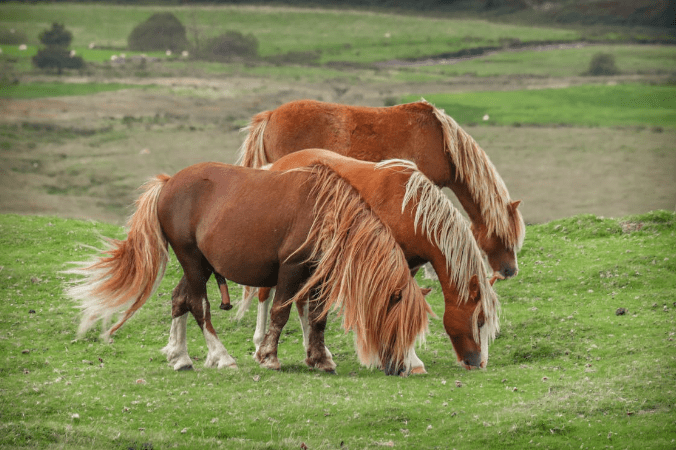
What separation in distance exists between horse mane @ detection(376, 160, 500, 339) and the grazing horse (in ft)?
1.49

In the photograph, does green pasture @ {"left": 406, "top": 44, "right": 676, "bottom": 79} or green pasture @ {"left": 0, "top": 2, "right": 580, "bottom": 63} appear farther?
green pasture @ {"left": 0, "top": 2, "right": 580, "bottom": 63}

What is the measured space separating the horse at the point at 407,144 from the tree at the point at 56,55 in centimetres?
3468

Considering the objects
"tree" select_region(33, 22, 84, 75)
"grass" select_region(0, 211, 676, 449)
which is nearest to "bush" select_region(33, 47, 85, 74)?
"tree" select_region(33, 22, 84, 75)

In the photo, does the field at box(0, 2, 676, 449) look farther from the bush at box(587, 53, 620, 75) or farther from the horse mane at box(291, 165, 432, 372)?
the bush at box(587, 53, 620, 75)

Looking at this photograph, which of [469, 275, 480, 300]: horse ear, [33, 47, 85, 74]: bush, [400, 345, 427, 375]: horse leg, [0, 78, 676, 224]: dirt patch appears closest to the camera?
[469, 275, 480, 300]: horse ear

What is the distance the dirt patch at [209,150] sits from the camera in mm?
27578

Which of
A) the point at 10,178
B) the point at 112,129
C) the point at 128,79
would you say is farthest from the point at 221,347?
the point at 128,79

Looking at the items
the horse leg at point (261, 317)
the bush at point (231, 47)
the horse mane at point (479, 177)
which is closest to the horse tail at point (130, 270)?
the horse leg at point (261, 317)

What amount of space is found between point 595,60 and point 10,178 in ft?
107

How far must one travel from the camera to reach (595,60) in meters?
43.6

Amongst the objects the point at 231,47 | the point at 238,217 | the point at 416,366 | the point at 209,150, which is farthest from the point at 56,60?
the point at 416,366

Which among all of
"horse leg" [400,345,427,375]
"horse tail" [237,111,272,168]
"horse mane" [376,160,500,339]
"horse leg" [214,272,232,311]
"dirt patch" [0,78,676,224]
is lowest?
"dirt patch" [0,78,676,224]

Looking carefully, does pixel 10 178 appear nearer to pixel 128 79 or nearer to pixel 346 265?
pixel 128 79

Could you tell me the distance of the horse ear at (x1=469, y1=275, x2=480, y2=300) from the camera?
6.99 metres
